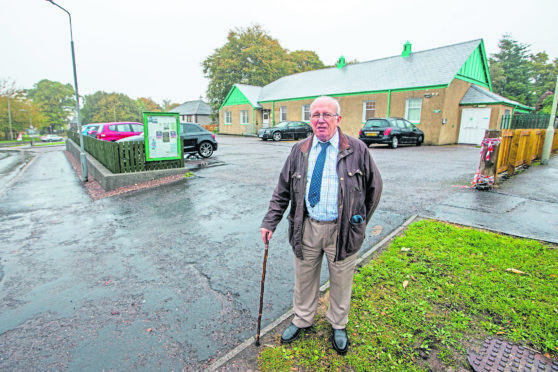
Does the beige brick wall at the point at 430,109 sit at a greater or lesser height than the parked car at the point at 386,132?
greater

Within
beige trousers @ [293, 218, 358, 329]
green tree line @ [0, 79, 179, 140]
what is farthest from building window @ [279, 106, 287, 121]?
green tree line @ [0, 79, 179, 140]

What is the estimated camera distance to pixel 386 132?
16.5m

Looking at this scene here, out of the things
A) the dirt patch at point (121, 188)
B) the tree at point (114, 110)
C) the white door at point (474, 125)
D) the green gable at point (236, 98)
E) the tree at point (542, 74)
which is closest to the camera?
the dirt patch at point (121, 188)

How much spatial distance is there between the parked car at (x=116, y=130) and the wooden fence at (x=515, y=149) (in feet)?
59.9

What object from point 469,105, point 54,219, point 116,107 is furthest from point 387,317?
point 116,107

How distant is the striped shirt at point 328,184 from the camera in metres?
2.43

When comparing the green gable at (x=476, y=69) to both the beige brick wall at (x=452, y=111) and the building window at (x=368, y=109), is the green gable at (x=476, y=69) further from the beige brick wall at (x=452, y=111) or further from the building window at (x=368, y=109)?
the building window at (x=368, y=109)

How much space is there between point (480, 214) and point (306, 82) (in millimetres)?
26721

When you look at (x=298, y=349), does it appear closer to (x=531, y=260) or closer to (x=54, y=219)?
(x=531, y=260)

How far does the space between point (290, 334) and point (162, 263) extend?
2.32 metres

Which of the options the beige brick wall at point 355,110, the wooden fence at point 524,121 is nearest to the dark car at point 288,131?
the beige brick wall at point 355,110

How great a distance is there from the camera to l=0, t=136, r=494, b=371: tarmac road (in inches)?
104

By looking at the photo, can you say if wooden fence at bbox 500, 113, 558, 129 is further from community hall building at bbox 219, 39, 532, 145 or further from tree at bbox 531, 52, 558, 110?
tree at bbox 531, 52, 558, 110

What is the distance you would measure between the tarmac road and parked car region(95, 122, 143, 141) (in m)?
10.9
